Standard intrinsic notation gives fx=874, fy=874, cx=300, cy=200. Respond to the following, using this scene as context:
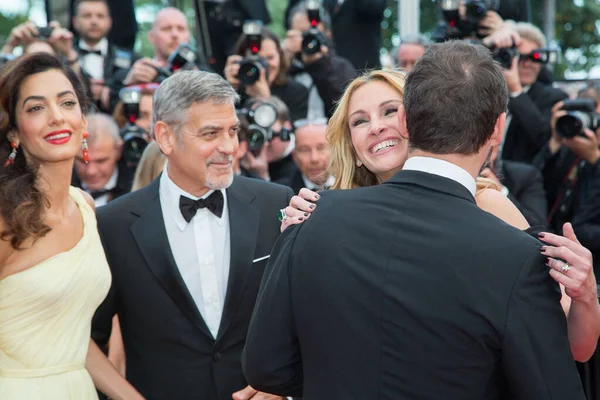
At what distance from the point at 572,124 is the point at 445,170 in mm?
3575

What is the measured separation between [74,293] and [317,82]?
329 cm

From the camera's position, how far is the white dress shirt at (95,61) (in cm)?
666

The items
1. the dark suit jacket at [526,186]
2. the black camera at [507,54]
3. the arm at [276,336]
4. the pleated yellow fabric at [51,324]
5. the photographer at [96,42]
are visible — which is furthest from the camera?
the photographer at [96,42]

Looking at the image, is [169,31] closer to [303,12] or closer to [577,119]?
[303,12]

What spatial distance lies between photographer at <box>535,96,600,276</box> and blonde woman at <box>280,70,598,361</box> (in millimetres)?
2325

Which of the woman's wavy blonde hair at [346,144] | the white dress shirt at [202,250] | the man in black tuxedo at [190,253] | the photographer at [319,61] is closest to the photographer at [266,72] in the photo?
the photographer at [319,61]

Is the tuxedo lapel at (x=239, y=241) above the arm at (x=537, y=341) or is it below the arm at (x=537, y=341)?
below

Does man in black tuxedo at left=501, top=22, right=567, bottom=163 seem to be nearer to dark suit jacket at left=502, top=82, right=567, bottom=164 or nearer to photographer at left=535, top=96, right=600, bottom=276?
dark suit jacket at left=502, top=82, right=567, bottom=164

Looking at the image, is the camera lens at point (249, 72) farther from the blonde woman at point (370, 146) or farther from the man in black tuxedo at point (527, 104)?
the blonde woman at point (370, 146)

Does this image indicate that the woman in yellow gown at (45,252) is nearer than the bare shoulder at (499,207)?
No

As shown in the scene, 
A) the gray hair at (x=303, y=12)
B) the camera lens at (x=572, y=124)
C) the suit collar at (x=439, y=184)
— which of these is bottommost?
the camera lens at (x=572, y=124)

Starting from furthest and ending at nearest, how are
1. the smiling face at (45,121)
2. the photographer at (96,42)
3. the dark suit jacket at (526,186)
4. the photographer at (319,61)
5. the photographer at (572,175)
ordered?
the photographer at (96,42)
the photographer at (319,61)
the dark suit jacket at (526,186)
the photographer at (572,175)
the smiling face at (45,121)

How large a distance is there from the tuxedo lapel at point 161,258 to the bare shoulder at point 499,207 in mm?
1189

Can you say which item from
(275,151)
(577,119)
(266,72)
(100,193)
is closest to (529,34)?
(577,119)
